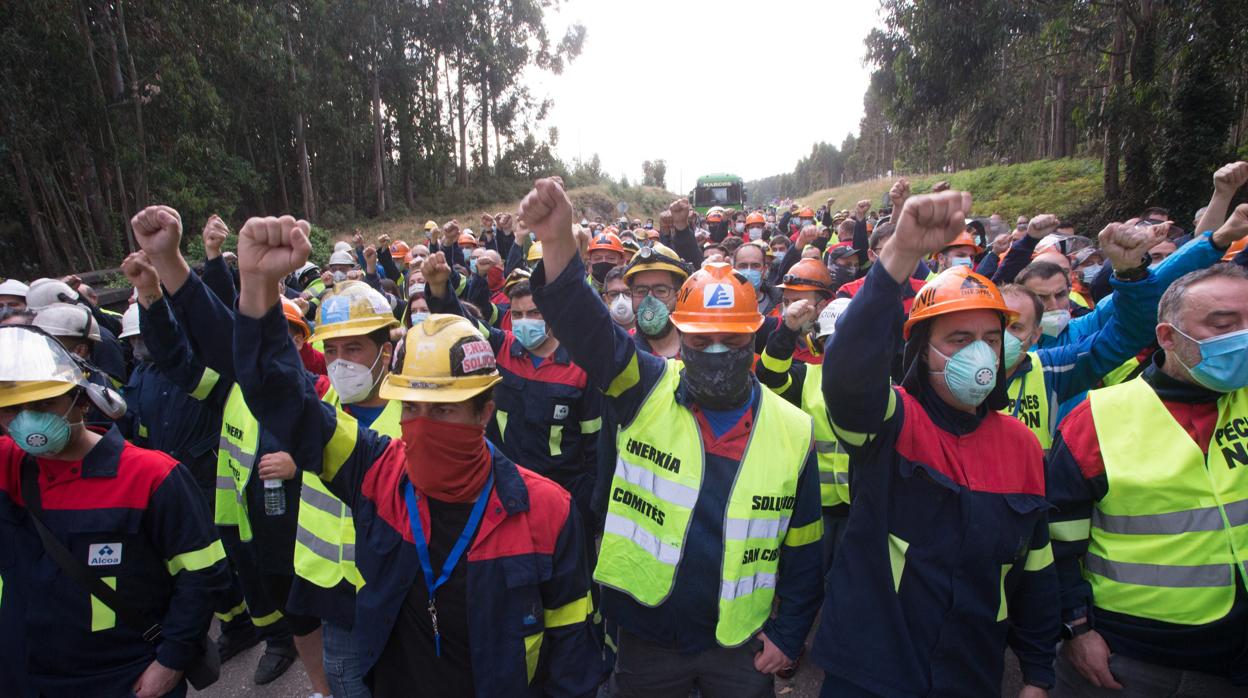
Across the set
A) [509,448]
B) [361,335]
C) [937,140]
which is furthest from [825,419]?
[937,140]

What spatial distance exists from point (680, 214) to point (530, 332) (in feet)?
10.2

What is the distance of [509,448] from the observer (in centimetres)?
377

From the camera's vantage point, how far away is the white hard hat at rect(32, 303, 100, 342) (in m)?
3.57

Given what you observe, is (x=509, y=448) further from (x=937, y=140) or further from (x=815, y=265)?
(x=937, y=140)

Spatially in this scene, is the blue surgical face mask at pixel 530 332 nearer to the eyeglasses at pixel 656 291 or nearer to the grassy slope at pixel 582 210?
the eyeglasses at pixel 656 291

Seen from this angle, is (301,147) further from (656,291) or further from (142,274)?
(142,274)

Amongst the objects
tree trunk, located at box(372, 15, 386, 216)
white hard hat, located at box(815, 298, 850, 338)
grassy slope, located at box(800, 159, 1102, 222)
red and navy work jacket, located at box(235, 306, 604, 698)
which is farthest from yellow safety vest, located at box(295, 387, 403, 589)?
tree trunk, located at box(372, 15, 386, 216)

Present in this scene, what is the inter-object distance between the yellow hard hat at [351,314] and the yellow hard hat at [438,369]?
79 cm

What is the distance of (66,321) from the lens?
3662 millimetres

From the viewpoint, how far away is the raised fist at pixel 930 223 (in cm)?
159

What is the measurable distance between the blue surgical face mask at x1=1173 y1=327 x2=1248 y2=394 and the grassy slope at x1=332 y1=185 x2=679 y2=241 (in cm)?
2618

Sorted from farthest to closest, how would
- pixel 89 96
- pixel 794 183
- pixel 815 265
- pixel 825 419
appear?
pixel 794 183, pixel 89 96, pixel 815 265, pixel 825 419

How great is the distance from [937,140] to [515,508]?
53169 millimetres

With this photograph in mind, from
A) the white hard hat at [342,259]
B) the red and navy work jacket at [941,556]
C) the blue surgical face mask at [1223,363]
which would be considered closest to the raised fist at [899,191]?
the blue surgical face mask at [1223,363]
